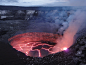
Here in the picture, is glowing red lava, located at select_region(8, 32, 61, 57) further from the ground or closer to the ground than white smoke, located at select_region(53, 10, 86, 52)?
closer to the ground

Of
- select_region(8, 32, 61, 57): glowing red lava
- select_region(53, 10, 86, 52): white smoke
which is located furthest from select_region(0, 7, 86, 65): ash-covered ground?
select_region(8, 32, 61, 57): glowing red lava

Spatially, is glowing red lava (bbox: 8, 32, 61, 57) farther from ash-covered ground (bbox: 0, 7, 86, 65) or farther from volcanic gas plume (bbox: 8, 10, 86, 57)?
ash-covered ground (bbox: 0, 7, 86, 65)

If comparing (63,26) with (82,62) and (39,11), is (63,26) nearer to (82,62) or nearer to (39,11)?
(39,11)

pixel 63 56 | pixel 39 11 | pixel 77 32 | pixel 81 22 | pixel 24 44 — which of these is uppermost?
pixel 39 11

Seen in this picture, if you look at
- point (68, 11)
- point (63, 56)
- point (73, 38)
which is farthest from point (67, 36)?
point (63, 56)

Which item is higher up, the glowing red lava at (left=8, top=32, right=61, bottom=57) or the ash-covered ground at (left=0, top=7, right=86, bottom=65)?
the ash-covered ground at (left=0, top=7, right=86, bottom=65)

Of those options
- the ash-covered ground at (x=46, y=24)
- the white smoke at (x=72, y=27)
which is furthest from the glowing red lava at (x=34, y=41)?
the white smoke at (x=72, y=27)

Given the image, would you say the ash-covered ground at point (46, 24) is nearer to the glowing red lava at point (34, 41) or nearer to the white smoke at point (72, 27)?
the white smoke at point (72, 27)

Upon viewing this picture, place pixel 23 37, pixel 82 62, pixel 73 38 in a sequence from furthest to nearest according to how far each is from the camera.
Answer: pixel 23 37 < pixel 73 38 < pixel 82 62
